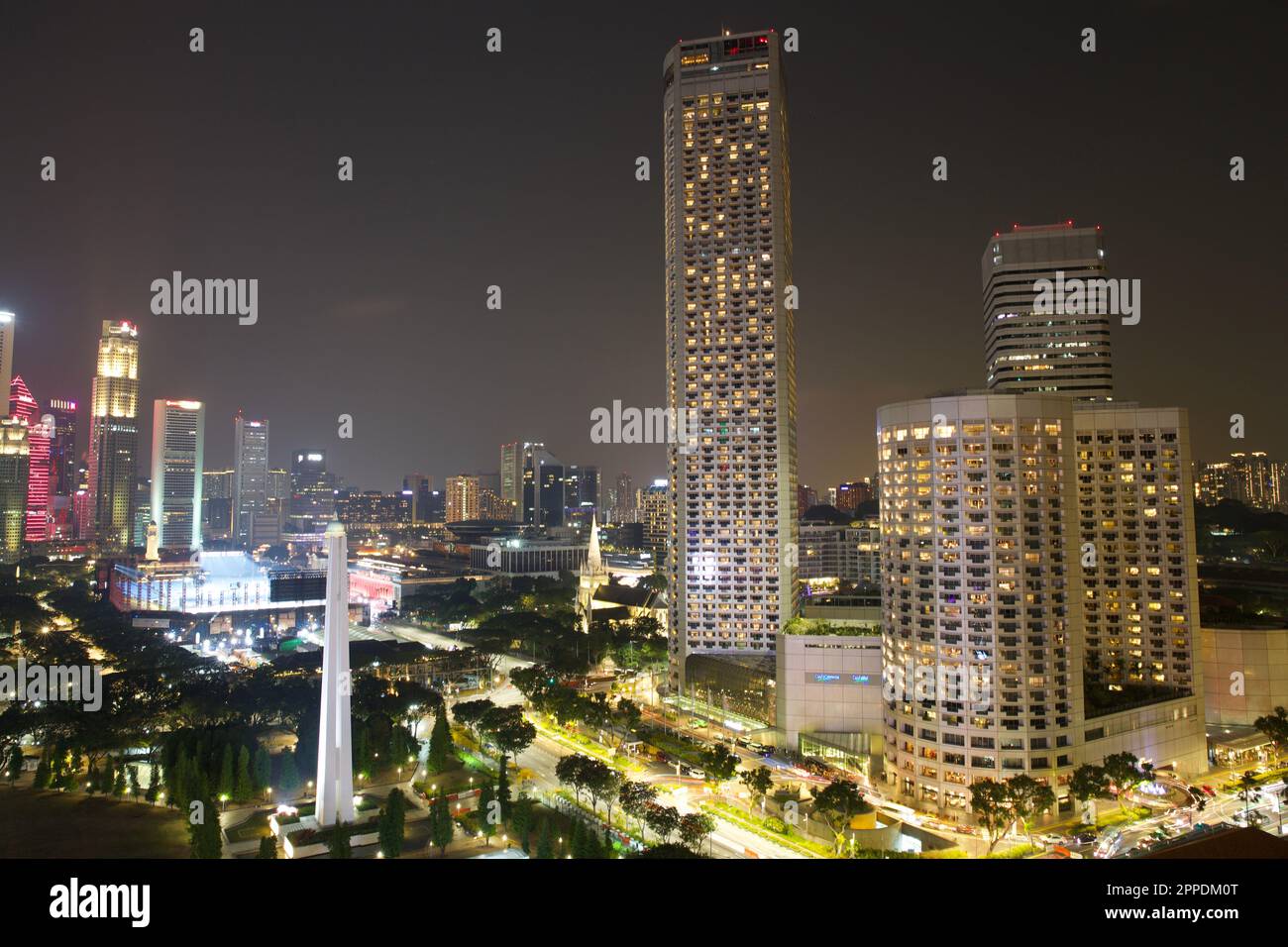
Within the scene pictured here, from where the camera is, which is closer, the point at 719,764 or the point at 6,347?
the point at 719,764

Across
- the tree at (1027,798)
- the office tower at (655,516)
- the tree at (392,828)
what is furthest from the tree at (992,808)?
the office tower at (655,516)

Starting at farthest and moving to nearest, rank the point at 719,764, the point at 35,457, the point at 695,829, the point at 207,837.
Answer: the point at 35,457, the point at 719,764, the point at 695,829, the point at 207,837

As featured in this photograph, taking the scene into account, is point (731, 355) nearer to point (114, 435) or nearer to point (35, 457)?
point (35, 457)

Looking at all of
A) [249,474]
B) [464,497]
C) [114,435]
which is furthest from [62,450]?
[464,497]

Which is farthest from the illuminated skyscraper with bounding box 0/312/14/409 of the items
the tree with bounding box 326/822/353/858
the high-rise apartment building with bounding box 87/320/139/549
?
the tree with bounding box 326/822/353/858

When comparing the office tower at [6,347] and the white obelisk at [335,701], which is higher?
the office tower at [6,347]

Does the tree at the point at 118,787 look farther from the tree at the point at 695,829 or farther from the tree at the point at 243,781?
the tree at the point at 695,829
